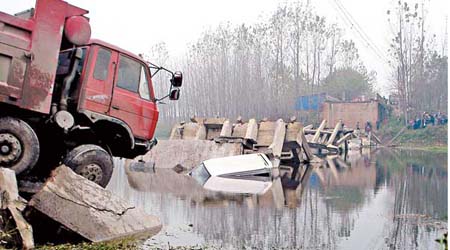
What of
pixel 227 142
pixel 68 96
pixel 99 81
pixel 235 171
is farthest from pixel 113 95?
pixel 227 142

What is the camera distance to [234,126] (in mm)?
22328

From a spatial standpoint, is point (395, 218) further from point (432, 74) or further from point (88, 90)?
point (432, 74)

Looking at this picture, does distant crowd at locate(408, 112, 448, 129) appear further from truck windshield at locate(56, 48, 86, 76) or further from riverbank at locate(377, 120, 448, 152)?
truck windshield at locate(56, 48, 86, 76)

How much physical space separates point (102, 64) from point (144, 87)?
1.05m

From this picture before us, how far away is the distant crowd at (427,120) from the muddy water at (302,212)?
90.4 ft

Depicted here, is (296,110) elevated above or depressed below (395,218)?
above

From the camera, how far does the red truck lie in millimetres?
7859

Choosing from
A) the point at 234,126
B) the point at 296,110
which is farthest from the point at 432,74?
the point at 234,126

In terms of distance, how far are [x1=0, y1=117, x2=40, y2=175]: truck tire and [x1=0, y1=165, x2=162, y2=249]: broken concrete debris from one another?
955 mm

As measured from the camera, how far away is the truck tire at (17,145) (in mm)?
7766

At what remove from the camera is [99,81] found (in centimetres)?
898

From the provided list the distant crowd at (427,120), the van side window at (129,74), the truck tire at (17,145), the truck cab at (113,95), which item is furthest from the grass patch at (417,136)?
the truck tire at (17,145)

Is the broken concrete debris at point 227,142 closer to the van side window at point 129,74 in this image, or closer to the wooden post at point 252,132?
the wooden post at point 252,132

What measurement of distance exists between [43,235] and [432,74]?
4501cm
